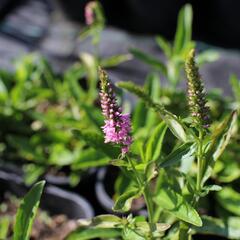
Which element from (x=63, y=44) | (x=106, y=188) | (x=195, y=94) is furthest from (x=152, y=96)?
(x=63, y=44)

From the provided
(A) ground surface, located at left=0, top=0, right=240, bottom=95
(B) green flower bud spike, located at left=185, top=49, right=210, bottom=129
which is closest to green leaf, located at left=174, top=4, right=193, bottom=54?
(A) ground surface, located at left=0, top=0, right=240, bottom=95

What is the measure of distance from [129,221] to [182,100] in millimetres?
834

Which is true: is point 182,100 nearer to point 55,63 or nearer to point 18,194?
point 18,194

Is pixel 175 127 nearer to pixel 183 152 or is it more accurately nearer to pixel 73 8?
pixel 183 152

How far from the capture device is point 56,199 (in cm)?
187

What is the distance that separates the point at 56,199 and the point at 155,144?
0.68 metres

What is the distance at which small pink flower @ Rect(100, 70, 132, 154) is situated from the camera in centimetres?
93

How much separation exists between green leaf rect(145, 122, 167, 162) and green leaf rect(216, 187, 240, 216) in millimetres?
418

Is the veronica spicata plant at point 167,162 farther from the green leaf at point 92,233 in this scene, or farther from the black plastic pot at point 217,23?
the black plastic pot at point 217,23

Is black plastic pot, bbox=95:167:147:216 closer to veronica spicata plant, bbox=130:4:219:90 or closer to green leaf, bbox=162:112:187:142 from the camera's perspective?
veronica spicata plant, bbox=130:4:219:90

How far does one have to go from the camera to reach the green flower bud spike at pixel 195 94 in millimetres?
934

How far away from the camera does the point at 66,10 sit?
316 cm

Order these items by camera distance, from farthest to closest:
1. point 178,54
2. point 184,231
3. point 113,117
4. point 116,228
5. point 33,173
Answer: point 178,54 → point 33,173 → point 116,228 → point 184,231 → point 113,117

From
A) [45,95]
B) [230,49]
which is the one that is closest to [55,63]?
[45,95]
